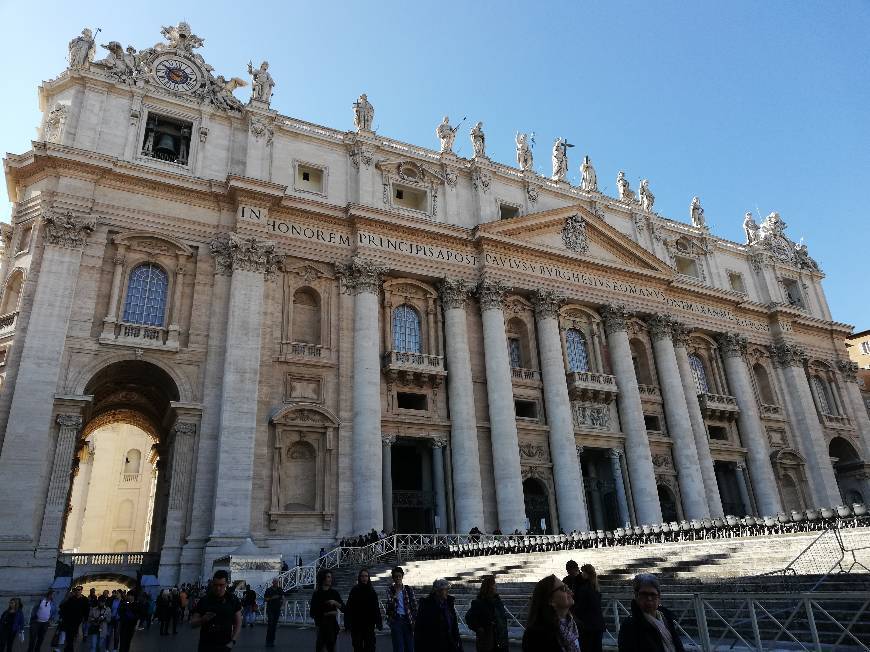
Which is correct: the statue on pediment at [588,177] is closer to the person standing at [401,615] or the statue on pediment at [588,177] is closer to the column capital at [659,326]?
the column capital at [659,326]

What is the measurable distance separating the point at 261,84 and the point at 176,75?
3.79m

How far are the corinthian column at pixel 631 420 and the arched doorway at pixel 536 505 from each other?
465 cm

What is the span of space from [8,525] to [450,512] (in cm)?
1560

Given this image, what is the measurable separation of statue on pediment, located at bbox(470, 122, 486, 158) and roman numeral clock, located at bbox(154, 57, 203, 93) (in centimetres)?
1407

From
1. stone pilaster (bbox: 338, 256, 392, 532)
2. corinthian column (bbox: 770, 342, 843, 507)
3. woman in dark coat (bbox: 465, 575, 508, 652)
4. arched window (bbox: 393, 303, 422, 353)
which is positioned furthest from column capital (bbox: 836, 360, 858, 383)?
woman in dark coat (bbox: 465, 575, 508, 652)

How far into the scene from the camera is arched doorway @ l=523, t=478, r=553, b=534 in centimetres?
2997

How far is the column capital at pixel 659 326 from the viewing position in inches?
1441

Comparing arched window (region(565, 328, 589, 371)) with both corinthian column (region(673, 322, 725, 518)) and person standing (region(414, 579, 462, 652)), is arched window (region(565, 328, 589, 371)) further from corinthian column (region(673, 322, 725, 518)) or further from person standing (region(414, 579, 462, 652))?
person standing (region(414, 579, 462, 652))

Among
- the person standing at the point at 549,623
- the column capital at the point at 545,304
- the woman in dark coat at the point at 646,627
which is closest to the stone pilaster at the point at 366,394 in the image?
the column capital at the point at 545,304

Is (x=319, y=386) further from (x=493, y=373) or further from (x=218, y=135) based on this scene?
(x=218, y=135)

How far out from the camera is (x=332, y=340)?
93.7 feet

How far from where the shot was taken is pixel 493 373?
30312mm

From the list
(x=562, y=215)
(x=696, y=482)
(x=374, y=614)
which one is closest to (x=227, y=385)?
(x=374, y=614)

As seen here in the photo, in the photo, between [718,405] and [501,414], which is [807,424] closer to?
[718,405]
